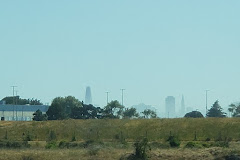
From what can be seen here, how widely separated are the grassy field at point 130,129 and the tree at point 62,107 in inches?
1394

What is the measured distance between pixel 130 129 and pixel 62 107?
53150mm

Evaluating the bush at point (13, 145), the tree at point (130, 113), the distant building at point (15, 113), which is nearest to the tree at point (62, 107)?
the tree at point (130, 113)

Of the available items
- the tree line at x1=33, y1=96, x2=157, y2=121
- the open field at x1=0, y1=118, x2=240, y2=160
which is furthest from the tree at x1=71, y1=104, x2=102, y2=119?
the open field at x1=0, y1=118, x2=240, y2=160

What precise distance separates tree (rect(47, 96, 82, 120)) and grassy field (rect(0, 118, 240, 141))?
35.4 metres

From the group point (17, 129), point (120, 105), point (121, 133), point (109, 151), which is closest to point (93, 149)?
point (109, 151)

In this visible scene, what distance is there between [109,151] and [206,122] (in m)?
32.8

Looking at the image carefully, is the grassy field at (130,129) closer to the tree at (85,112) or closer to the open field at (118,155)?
the open field at (118,155)

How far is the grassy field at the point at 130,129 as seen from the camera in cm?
6575

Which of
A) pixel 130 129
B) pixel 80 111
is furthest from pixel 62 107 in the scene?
pixel 130 129

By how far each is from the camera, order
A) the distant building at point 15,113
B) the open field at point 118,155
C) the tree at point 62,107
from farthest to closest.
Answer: the distant building at point 15,113
the tree at point 62,107
the open field at point 118,155

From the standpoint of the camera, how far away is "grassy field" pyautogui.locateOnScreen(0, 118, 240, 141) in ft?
216

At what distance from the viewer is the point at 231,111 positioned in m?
138

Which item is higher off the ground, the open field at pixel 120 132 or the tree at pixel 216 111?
the tree at pixel 216 111

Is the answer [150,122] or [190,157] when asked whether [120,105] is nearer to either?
[150,122]
